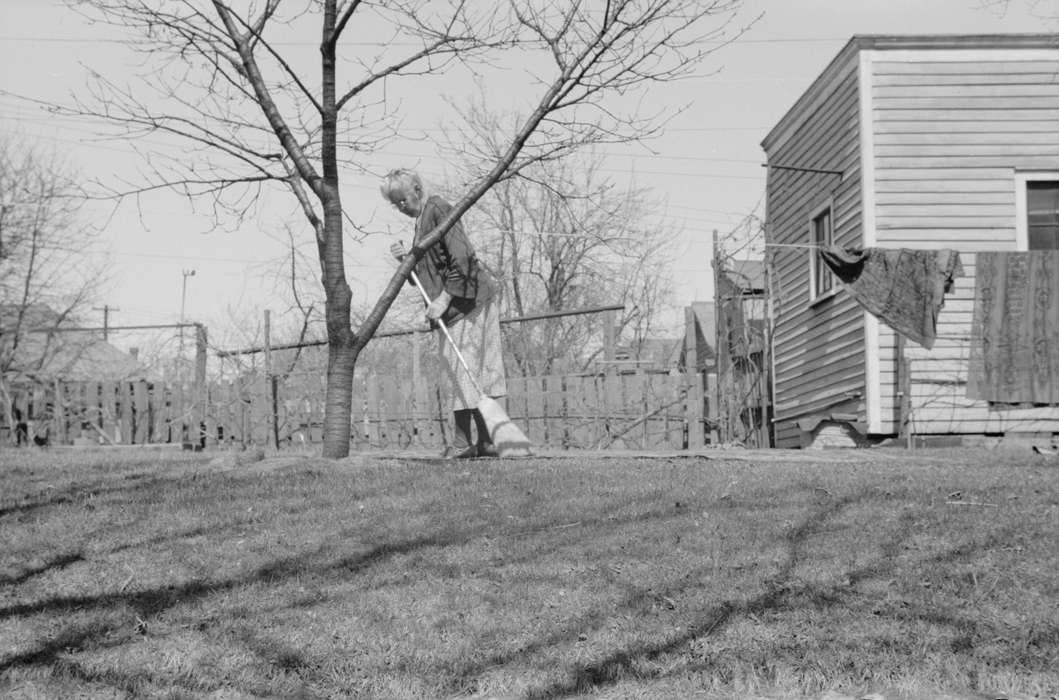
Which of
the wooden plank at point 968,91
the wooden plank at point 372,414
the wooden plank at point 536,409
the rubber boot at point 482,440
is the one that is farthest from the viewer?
the wooden plank at point 372,414

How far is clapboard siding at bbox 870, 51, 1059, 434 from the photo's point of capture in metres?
14.2

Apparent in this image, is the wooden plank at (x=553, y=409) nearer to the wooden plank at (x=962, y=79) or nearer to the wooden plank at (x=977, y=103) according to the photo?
the wooden plank at (x=977, y=103)

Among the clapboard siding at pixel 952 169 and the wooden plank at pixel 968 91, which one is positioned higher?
the wooden plank at pixel 968 91

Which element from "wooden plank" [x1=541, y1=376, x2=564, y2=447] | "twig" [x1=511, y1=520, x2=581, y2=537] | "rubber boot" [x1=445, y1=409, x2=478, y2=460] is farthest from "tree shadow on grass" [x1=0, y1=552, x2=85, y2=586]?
"wooden plank" [x1=541, y1=376, x2=564, y2=447]

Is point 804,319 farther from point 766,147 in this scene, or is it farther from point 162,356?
point 162,356

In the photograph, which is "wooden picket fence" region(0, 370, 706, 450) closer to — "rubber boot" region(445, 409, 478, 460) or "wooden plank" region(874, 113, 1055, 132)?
"wooden plank" region(874, 113, 1055, 132)

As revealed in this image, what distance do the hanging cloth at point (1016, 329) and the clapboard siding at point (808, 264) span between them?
155cm

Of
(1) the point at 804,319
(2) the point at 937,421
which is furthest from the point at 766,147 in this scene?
(2) the point at 937,421

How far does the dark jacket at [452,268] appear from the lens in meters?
9.29

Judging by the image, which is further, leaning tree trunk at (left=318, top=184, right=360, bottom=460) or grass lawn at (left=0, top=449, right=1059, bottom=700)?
leaning tree trunk at (left=318, top=184, right=360, bottom=460)

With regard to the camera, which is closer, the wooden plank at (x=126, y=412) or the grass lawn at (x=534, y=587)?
the grass lawn at (x=534, y=587)

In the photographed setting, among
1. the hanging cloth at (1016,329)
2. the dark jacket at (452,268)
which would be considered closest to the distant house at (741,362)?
the hanging cloth at (1016,329)

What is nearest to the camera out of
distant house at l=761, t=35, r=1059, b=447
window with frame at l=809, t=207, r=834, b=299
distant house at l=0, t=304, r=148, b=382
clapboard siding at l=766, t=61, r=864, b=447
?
distant house at l=761, t=35, r=1059, b=447

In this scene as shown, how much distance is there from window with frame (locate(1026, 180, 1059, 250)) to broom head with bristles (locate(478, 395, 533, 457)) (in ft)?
26.0
